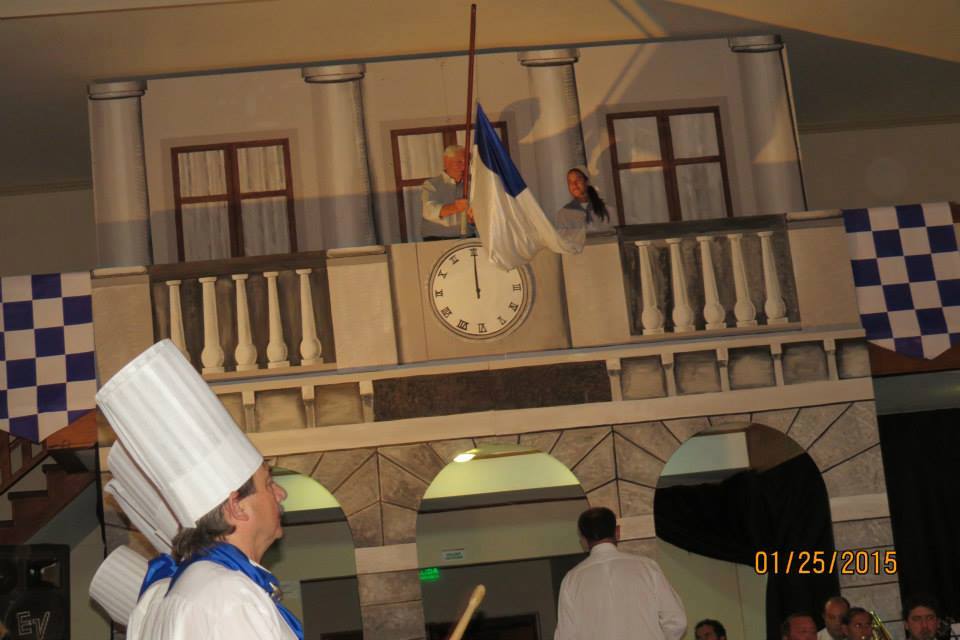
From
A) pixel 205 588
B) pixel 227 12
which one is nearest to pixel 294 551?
pixel 227 12

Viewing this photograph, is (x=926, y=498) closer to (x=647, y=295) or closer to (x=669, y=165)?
(x=669, y=165)

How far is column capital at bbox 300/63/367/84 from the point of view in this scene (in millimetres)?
10172

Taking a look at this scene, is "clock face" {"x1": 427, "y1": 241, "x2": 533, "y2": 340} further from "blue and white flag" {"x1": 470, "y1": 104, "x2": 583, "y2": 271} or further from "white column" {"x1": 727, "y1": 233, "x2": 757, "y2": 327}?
"white column" {"x1": 727, "y1": 233, "x2": 757, "y2": 327}

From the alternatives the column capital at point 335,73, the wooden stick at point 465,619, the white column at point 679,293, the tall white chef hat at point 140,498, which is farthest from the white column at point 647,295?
the tall white chef hat at point 140,498

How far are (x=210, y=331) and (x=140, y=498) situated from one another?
6.20 m

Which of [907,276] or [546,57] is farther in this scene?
[546,57]

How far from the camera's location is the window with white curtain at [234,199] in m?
10.1

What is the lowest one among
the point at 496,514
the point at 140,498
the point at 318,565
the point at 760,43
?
the point at 318,565

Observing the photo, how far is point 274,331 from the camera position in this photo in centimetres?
870

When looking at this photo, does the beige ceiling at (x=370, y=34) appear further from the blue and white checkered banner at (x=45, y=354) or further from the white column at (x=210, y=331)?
the white column at (x=210, y=331)

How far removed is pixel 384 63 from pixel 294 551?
468 centimetres

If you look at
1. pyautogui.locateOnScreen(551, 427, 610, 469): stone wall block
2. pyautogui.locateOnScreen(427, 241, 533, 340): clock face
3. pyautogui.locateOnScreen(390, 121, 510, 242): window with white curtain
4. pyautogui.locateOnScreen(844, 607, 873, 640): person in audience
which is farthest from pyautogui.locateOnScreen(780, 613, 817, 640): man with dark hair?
pyautogui.locateOnScreen(390, 121, 510, 242): window with white curtain

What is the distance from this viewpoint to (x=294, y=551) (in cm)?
1174

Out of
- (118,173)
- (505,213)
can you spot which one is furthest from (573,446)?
(118,173)
